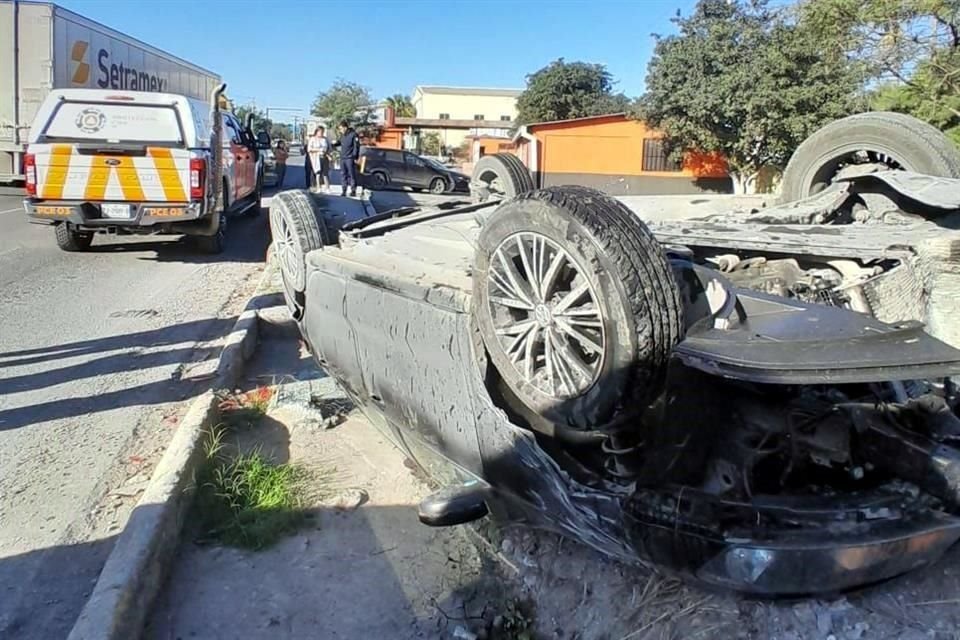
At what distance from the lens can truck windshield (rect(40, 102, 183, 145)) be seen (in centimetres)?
887

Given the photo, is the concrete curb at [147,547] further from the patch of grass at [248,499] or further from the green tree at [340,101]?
the green tree at [340,101]

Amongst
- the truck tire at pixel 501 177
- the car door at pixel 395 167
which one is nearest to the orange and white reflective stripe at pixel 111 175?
the truck tire at pixel 501 177

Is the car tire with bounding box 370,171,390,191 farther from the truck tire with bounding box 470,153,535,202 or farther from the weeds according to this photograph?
the weeds

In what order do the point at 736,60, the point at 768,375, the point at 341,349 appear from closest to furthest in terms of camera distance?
the point at 768,375 < the point at 341,349 < the point at 736,60

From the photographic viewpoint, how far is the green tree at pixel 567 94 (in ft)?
145

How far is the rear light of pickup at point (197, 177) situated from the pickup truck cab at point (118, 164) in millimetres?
12

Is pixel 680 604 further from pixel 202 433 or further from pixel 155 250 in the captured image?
pixel 155 250

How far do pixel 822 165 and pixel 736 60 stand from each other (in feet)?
68.8

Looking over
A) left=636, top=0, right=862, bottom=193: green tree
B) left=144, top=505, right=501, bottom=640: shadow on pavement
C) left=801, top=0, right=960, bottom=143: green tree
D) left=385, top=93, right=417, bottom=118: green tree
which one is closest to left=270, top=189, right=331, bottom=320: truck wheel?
left=144, top=505, right=501, bottom=640: shadow on pavement

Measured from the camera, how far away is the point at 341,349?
142 inches

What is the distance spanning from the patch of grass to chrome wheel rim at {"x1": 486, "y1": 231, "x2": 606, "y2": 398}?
1.45 metres

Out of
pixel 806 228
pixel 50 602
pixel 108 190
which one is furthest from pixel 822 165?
pixel 108 190

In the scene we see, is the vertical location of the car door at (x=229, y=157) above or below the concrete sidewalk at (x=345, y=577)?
above

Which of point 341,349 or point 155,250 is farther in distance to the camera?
point 155,250
